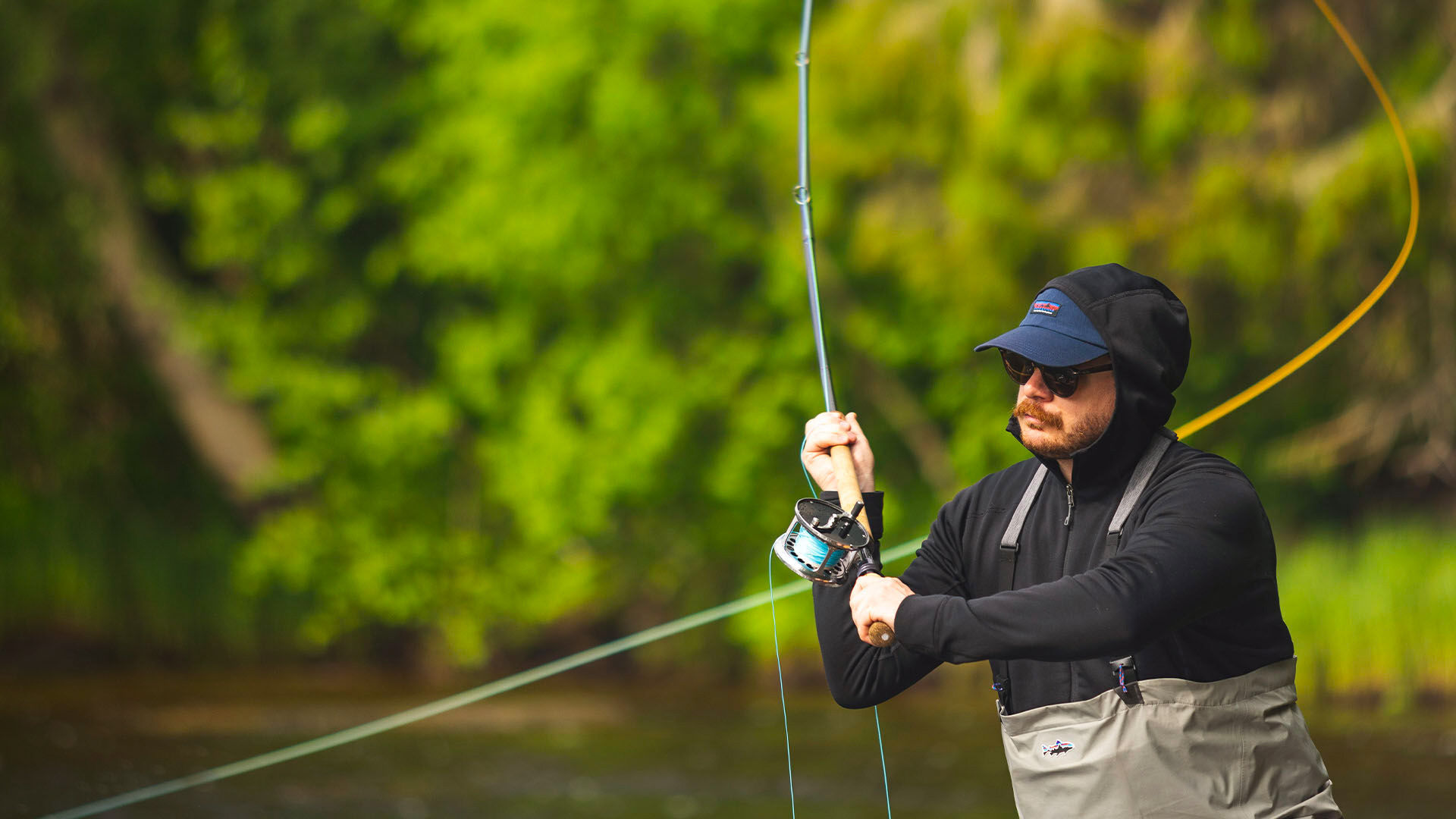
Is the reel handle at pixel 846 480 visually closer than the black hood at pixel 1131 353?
No

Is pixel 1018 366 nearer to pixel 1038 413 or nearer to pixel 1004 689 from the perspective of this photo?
pixel 1038 413

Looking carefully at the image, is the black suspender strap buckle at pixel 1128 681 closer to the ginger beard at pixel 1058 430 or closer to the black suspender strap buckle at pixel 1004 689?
the black suspender strap buckle at pixel 1004 689

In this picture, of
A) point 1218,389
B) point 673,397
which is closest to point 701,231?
point 673,397

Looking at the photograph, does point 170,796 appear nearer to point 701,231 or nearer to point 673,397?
point 673,397

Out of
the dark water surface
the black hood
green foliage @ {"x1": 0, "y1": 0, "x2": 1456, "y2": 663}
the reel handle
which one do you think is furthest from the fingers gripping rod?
green foliage @ {"x1": 0, "y1": 0, "x2": 1456, "y2": 663}

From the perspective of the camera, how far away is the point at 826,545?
2.33 m

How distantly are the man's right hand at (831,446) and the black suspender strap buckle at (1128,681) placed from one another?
566 mm

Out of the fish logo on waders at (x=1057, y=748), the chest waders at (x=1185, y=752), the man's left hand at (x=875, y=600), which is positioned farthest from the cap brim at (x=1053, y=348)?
the fish logo on waders at (x=1057, y=748)

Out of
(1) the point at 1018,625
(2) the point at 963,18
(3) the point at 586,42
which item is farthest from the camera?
(3) the point at 586,42

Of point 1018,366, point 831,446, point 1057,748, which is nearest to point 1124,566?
point 1057,748

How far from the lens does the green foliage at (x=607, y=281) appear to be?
453 inches

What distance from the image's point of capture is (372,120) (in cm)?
1455

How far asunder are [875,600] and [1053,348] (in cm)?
41

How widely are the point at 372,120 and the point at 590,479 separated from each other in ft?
12.7
